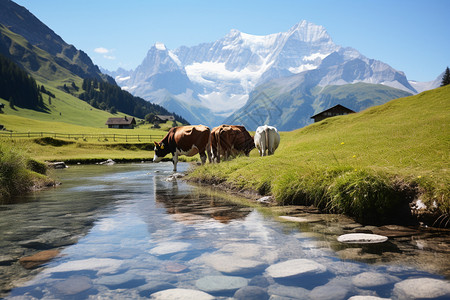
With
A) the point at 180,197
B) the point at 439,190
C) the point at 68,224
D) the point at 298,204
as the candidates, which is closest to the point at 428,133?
the point at 298,204

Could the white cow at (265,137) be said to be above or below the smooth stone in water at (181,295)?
above

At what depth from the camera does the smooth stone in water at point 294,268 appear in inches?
224

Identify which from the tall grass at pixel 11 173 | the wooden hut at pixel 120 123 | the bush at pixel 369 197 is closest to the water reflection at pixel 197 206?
the bush at pixel 369 197

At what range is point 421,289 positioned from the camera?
4.89m

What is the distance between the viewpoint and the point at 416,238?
746cm

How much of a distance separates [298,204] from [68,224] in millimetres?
7105

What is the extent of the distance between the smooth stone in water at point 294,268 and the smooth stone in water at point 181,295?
125 cm

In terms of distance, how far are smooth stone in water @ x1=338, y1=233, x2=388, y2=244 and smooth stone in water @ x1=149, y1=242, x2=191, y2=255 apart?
3254 mm

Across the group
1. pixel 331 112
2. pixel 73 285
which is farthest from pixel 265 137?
pixel 331 112

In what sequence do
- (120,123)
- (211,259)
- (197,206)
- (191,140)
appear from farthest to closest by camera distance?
(120,123), (191,140), (197,206), (211,259)

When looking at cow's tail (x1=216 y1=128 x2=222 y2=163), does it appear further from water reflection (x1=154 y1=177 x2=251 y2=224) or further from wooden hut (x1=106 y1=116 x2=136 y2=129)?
wooden hut (x1=106 y1=116 x2=136 y2=129)

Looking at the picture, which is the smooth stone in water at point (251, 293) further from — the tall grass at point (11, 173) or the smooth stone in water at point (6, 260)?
the tall grass at point (11, 173)

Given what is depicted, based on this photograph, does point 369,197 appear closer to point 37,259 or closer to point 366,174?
point 366,174

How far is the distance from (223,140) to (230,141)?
1.54 ft
